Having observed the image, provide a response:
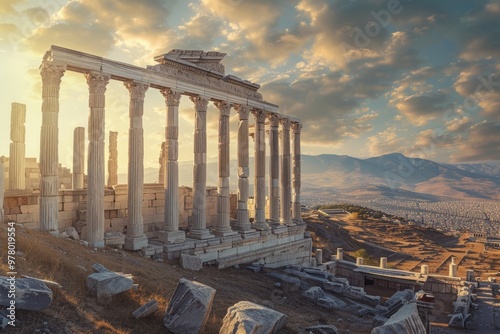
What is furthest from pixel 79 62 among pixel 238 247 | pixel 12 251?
pixel 238 247

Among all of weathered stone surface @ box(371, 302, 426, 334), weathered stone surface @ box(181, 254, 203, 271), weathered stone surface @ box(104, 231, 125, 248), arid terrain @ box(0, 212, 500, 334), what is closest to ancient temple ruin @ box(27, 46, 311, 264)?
weathered stone surface @ box(104, 231, 125, 248)

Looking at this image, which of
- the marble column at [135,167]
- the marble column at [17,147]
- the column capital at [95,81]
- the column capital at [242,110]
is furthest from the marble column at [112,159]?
the column capital at [95,81]

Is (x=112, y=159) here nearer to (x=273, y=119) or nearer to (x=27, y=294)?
(x=273, y=119)

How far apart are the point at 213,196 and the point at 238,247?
17.8 ft

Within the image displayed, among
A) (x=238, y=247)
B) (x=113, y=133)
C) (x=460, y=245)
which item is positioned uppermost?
(x=113, y=133)

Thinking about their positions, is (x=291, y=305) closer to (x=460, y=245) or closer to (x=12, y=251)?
(x=12, y=251)

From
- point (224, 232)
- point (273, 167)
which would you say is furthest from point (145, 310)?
point (273, 167)

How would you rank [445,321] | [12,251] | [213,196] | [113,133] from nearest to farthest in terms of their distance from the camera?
[12,251] < [445,321] < [213,196] < [113,133]

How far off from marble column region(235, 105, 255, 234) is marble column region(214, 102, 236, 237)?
1.36m

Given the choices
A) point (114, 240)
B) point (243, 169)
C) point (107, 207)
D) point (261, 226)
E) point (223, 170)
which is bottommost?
point (261, 226)

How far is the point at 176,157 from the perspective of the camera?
17.9 meters

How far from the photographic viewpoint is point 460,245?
50.7 metres

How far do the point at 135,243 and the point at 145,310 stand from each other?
29.7 feet

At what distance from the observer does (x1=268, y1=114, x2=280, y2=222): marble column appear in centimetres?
2497
